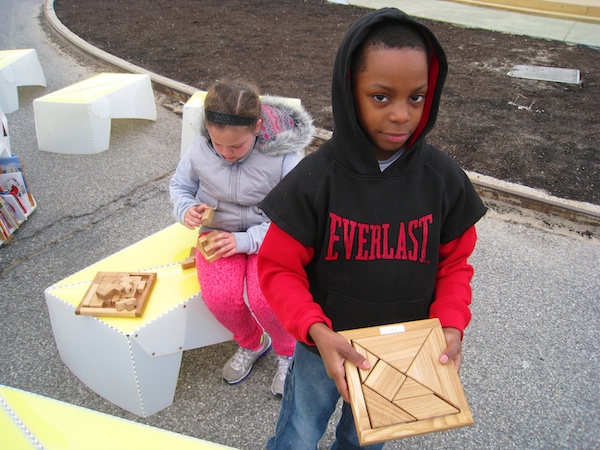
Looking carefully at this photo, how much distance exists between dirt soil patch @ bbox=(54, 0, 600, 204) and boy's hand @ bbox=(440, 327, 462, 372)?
116 inches

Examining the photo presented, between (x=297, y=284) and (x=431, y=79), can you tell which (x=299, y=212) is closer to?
(x=297, y=284)

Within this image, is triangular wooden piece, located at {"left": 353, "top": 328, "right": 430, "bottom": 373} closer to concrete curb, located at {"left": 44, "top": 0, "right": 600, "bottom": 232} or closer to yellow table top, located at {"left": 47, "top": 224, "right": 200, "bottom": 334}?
yellow table top, located at {"left": 47, "top": 224, "right": 200, "bottom": 334}

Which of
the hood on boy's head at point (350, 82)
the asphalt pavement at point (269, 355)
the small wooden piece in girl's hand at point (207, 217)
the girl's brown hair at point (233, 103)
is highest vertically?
the hood on boy's head at point (350, 82)

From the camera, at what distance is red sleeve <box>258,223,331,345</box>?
1.33m

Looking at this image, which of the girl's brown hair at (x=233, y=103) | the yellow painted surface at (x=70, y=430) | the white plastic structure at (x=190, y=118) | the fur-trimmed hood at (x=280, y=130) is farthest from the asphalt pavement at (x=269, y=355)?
the girl's brown hair at (x=233, y=103)

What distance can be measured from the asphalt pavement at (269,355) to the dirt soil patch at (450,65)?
1008 mm

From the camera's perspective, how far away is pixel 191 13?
30.7ft

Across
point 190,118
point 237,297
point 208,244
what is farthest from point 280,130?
point 190,118

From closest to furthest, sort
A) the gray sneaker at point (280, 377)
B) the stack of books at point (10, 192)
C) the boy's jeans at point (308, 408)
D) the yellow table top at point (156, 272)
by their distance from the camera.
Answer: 1. the boy's jeans at point (308, 408)
2. the yellow table top at point (156, 272)
3. the gray sneaker at point (280, 377)
4. the stack of books at point (10, 192)

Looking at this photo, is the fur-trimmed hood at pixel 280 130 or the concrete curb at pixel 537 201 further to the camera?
the concrete curb at pixel 537 201

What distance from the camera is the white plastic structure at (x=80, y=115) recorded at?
4418 mm

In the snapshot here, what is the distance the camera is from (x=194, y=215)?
2.29 m

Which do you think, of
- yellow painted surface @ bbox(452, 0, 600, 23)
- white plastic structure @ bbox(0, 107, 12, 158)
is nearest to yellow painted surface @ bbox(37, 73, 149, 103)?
white plastic structure @ bbox(0, 107, 12, 158)

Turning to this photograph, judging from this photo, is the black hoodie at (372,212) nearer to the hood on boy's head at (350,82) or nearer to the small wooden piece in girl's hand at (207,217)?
the hood on boy's head at (350,82)
